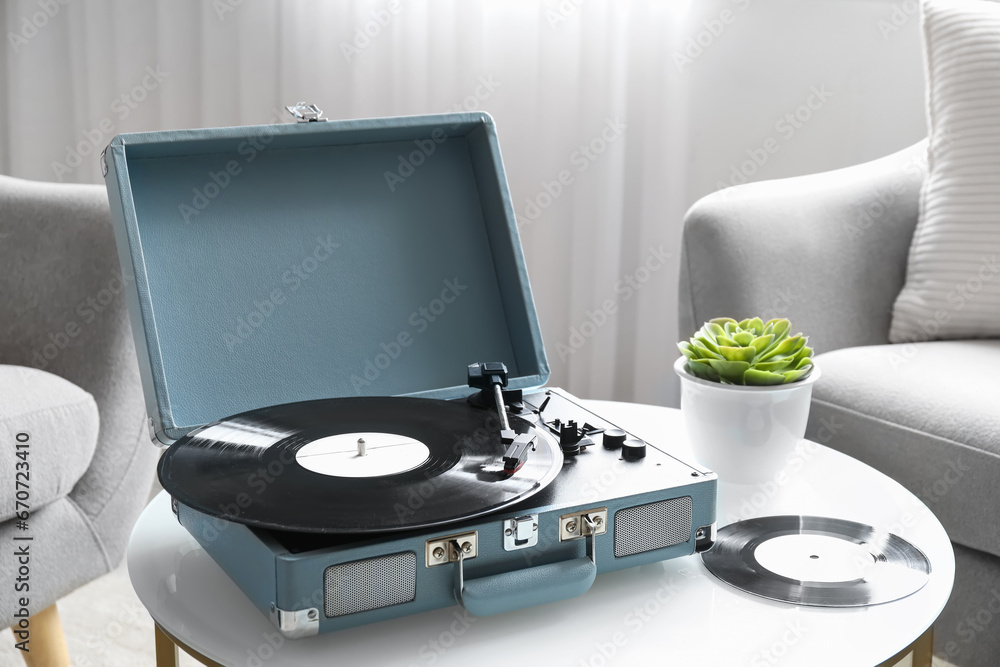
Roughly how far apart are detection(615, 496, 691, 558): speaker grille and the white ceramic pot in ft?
0.61

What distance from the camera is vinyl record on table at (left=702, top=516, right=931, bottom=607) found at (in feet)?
2.39

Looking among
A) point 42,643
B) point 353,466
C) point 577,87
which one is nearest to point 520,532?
point 353,466

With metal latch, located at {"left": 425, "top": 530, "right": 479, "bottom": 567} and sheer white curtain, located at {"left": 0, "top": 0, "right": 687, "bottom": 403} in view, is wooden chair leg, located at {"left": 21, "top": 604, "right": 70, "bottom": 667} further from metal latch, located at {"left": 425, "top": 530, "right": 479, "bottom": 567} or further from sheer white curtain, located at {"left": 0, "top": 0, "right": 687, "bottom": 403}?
sheer white curtain, located at {"left": 0, "top": 0, "right": 687, "bottom": 403}

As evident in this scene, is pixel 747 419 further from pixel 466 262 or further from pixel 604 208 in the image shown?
pixel 604 208

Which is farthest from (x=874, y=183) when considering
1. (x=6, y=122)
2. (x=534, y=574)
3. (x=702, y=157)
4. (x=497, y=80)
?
(x=6, y=122)

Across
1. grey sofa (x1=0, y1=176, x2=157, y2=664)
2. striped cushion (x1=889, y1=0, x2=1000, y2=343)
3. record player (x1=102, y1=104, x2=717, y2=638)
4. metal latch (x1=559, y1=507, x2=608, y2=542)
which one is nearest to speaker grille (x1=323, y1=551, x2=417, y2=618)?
record player (x1=102, y1=104, x2=717, y2=638)

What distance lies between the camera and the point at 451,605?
69 centimetres

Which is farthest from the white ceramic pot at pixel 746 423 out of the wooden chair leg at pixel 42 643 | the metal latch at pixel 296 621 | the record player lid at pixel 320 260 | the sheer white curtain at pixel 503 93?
the sheer white curtain at pixel 503 93

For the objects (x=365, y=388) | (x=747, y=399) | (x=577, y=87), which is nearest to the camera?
(x=747, y=399)

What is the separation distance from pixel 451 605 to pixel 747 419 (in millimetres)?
374

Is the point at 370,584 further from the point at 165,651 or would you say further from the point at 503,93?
the point at 503,93

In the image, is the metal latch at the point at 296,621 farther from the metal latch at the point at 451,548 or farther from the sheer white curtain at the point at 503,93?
the sheer white curtain at the point at 503,93

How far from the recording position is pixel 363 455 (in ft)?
2.54

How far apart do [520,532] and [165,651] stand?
0.33m
